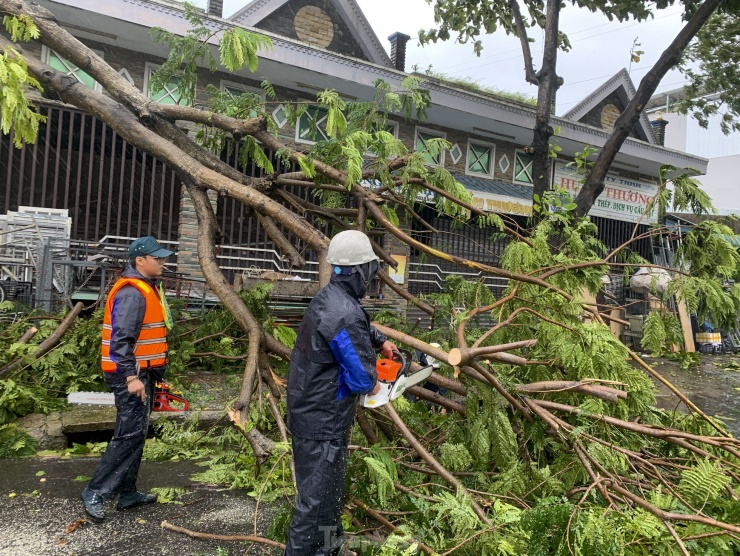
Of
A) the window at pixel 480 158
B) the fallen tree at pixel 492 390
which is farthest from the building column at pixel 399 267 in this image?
the fallen tree at pixel 492 390

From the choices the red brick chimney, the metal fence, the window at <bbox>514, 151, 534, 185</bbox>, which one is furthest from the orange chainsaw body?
the window at <bbox>514, 151, 534, 185</bbox>

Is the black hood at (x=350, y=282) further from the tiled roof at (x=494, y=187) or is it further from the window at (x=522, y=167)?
the window at (x=522, y=167)

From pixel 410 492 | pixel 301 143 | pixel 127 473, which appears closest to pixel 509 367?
pixel 410 492

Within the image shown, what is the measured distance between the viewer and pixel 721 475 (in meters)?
3.10

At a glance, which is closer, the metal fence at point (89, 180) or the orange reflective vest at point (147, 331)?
the orange reflective vest at point (147, 331)

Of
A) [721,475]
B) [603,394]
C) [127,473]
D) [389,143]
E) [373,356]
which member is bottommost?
[127,473]

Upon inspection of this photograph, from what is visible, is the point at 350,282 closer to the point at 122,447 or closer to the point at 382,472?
the point at 382,472

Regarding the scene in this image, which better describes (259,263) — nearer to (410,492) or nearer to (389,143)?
(389,143)

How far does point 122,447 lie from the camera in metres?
3.51

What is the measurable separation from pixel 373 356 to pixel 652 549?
1.65 m

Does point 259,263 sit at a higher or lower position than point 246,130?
lower

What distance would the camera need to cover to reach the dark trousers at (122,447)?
136 inches

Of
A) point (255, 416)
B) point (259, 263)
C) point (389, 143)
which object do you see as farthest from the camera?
point (259, 263)

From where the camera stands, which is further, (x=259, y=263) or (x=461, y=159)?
(x=461, y=159)
